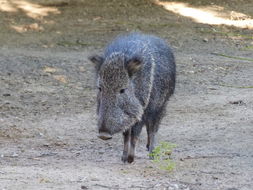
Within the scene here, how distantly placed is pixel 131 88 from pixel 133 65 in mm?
202

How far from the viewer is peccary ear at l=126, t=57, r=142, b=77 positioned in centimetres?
563

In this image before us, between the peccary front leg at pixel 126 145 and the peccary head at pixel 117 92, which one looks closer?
the peccary head at pixel 117 92

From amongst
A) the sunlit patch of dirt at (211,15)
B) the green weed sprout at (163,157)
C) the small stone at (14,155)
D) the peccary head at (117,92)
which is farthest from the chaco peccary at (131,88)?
the sunlit patch of dirt at (211,15)

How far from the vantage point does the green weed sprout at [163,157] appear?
5.05 metres

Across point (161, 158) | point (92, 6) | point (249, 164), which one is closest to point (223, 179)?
point (249, 164)

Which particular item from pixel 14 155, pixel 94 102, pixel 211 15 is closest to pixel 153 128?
pixel 14 155

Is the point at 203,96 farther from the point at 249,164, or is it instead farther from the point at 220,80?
the point at 249,164

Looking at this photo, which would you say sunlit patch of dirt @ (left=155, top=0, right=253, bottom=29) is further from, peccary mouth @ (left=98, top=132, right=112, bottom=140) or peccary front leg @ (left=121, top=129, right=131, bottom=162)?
peccary mouth @ (left=98, top=132, right=112, bottom=140)

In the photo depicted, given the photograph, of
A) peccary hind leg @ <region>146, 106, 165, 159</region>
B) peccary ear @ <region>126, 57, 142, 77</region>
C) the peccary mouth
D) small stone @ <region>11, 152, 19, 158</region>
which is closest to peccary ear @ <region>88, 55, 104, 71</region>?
peccary ear @ <region>126, 57, 142, 77</region>

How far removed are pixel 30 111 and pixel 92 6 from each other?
5.73m

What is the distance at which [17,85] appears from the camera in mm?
8961

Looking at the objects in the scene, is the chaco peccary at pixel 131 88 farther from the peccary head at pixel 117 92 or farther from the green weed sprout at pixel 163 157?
the green weed sprout at pixel 163 157

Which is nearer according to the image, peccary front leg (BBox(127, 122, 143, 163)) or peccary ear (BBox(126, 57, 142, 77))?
peccary ear (BBox(126, 57, 142, 77))

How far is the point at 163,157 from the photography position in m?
6.02
